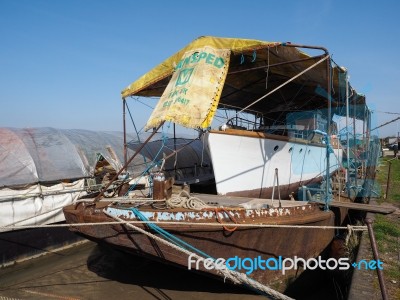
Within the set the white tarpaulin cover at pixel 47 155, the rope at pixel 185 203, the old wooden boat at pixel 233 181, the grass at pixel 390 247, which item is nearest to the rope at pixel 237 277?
the old wooden boat at pixel 233 181

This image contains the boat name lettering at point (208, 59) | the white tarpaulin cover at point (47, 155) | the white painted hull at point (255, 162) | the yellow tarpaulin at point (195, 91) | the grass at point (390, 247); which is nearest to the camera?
the grass at point (390, 247)

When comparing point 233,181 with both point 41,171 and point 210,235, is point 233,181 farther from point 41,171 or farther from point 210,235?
point 41,171

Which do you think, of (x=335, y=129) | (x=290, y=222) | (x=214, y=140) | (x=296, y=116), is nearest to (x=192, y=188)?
(x=214, y=140)

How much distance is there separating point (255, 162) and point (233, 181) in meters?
0.86

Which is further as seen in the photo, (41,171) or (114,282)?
(41,171)

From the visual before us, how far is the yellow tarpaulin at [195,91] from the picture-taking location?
6145 mm

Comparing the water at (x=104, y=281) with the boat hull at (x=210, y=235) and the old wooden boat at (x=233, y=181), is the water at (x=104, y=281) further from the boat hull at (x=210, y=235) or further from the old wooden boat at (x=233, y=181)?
the old wooden boat at (x=233, y=181)

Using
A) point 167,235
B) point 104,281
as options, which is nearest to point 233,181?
point 167,235

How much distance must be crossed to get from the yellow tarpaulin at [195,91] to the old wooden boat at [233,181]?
2cm

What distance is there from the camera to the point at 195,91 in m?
6.35

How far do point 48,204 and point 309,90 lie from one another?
9286 mm

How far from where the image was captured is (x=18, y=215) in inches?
340

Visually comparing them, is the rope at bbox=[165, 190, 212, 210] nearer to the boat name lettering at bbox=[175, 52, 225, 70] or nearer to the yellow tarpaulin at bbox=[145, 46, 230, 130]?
the yellow tarpaulin at bbox=[145, 46, 230, 130]

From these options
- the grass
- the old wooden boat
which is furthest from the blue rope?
the grass
